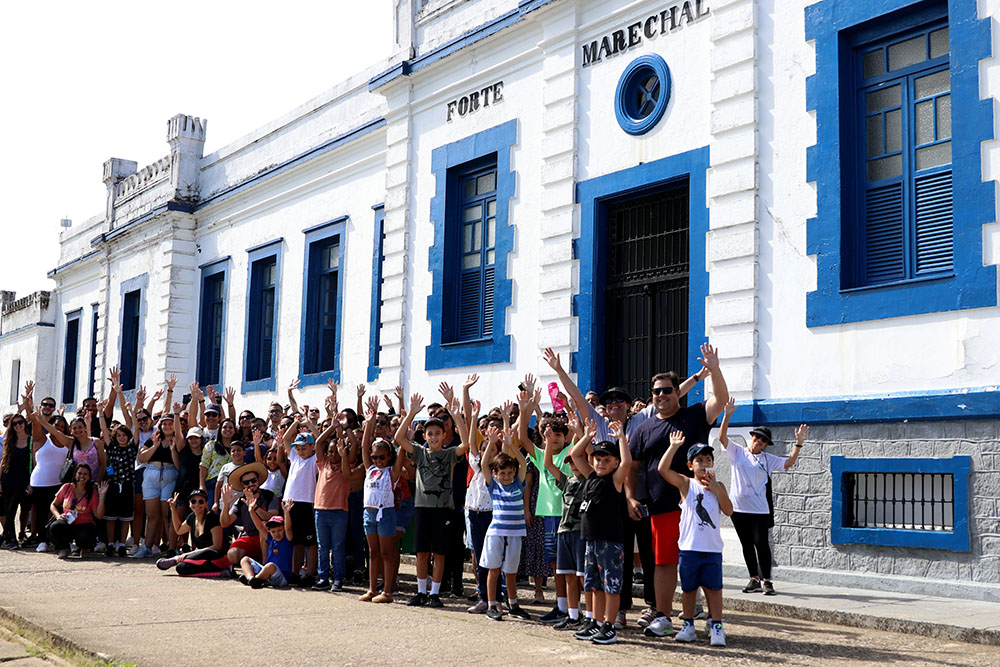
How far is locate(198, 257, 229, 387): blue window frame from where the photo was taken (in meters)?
22.0

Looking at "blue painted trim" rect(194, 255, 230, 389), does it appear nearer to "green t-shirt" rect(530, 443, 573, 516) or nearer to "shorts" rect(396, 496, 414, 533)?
"shorts" rect(396, 496, 414, 533)

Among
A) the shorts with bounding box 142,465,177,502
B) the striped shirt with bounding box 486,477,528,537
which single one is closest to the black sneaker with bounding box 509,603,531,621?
the striped shirt with bounding box 486,477,528,537

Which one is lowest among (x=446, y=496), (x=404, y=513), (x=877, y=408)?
(x=404, y=513)

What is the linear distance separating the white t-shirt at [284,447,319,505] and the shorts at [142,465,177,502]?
10.0 ft

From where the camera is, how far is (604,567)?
734 centimetres

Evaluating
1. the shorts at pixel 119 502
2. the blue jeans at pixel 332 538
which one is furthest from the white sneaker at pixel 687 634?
the shorts at pixel 119 502

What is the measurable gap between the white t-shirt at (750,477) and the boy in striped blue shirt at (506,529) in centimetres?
205

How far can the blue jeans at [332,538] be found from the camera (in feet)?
32.4

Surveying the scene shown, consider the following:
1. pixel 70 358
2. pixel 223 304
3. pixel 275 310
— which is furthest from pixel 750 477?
pixel 70 358

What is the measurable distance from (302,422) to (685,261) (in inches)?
177

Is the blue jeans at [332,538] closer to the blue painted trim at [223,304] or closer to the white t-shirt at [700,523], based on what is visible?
the white t-shirt at [700,523]

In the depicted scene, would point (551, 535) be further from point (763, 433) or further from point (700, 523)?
point (763, 433)

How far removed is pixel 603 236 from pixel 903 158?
12.3 feet

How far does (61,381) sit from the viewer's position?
2948 centimetres
